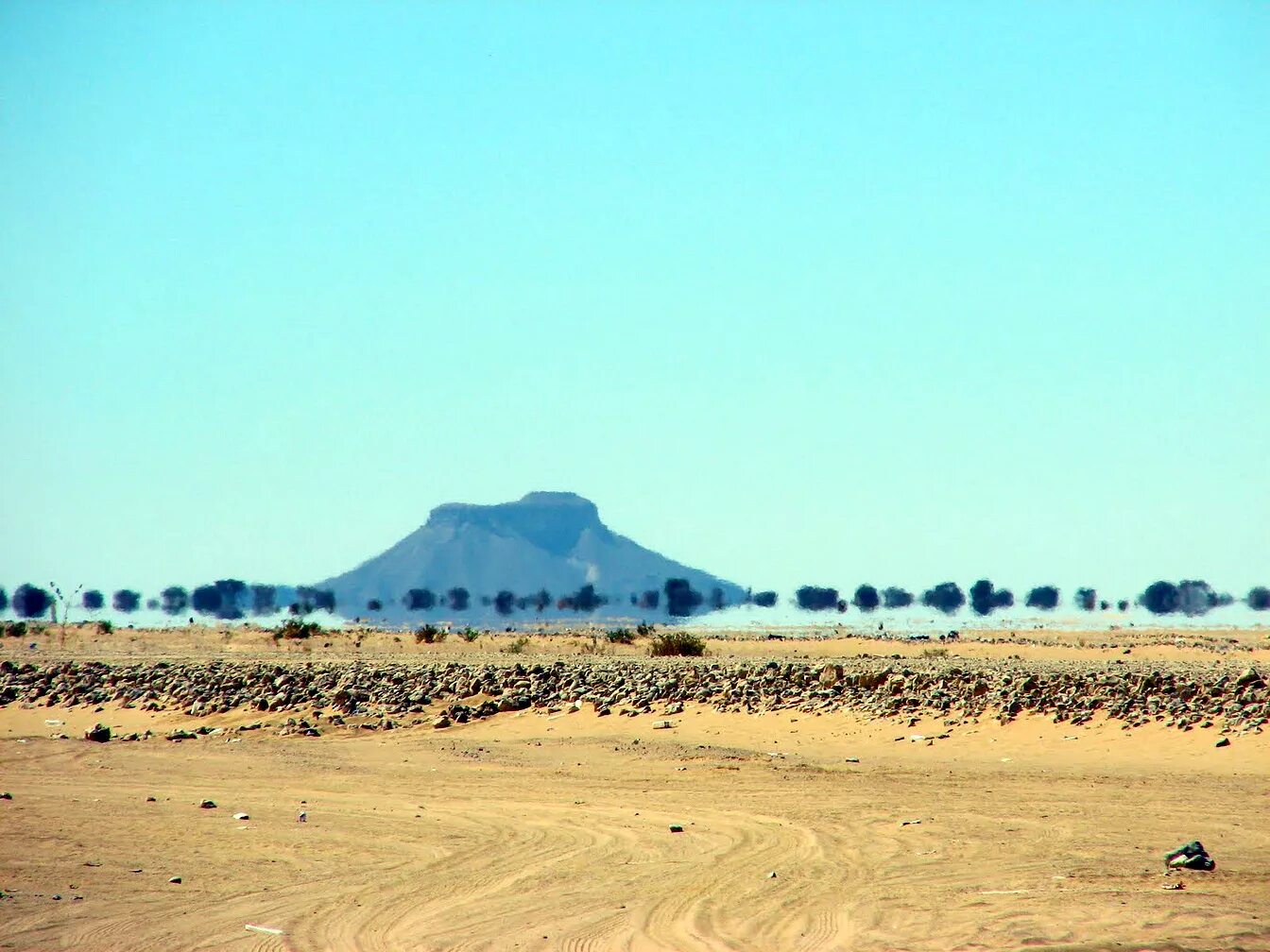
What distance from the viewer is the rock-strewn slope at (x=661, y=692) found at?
78.2 feet

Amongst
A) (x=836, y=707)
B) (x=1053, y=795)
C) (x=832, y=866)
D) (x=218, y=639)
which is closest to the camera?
(x=832, y=866)

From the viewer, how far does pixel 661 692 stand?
28938mm

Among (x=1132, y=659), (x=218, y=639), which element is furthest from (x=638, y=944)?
(x=218, y=639)

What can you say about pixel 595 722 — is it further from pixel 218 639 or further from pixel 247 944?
pixel 218 639

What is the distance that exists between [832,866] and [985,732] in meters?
11.4

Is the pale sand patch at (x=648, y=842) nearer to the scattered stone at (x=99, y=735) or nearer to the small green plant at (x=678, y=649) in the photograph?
the scattered stone at (x=99, y=735)

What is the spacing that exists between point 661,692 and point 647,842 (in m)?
15.1

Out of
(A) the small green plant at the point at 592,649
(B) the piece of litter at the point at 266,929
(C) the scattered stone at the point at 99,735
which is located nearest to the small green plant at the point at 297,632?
(A) the small green plant at the point at 592,649

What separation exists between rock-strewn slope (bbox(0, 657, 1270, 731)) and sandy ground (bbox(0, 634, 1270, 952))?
1.35 meters

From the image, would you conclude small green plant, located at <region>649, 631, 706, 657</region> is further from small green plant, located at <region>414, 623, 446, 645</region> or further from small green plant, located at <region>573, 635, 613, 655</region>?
small green plant, located at <region>414, 623, 446, 645</region>

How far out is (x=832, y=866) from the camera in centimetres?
1236

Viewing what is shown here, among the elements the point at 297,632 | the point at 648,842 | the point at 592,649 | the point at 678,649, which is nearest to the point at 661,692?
the point at 648,842

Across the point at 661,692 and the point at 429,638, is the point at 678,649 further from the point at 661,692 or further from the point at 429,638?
the point at 661,692

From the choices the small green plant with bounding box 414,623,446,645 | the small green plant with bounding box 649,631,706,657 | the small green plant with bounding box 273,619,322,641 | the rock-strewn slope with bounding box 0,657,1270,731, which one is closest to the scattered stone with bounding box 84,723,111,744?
the rock-strewn slope with bounding box 0,657,1270,731
